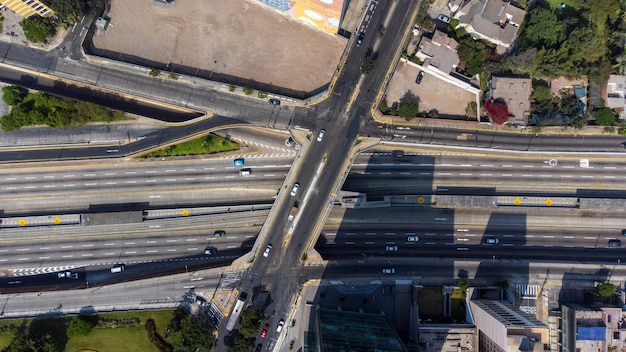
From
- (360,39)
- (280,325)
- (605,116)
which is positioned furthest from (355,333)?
(605,116)

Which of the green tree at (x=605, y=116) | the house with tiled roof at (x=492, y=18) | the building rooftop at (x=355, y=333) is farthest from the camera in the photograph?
the green tree at (x=605, y=116)

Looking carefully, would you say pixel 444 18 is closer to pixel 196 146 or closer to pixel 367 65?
pixel 367 65

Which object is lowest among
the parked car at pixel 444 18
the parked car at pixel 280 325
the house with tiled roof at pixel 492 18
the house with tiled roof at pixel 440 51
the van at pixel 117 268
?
the van at pixel 117 268

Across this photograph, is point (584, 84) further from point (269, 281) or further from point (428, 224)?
point (269, 281)

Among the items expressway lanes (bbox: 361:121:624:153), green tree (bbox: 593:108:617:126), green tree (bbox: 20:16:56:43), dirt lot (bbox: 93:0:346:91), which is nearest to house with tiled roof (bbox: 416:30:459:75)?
expressway lanes (bbox: 361:121:624:153)

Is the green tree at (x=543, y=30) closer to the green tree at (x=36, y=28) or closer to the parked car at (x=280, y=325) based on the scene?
the parked car at (x=280, y=325)

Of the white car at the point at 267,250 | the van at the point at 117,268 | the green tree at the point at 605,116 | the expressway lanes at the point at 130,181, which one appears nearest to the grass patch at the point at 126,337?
the van at the point at 117,268

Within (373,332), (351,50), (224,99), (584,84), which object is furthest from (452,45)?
(373,332)
